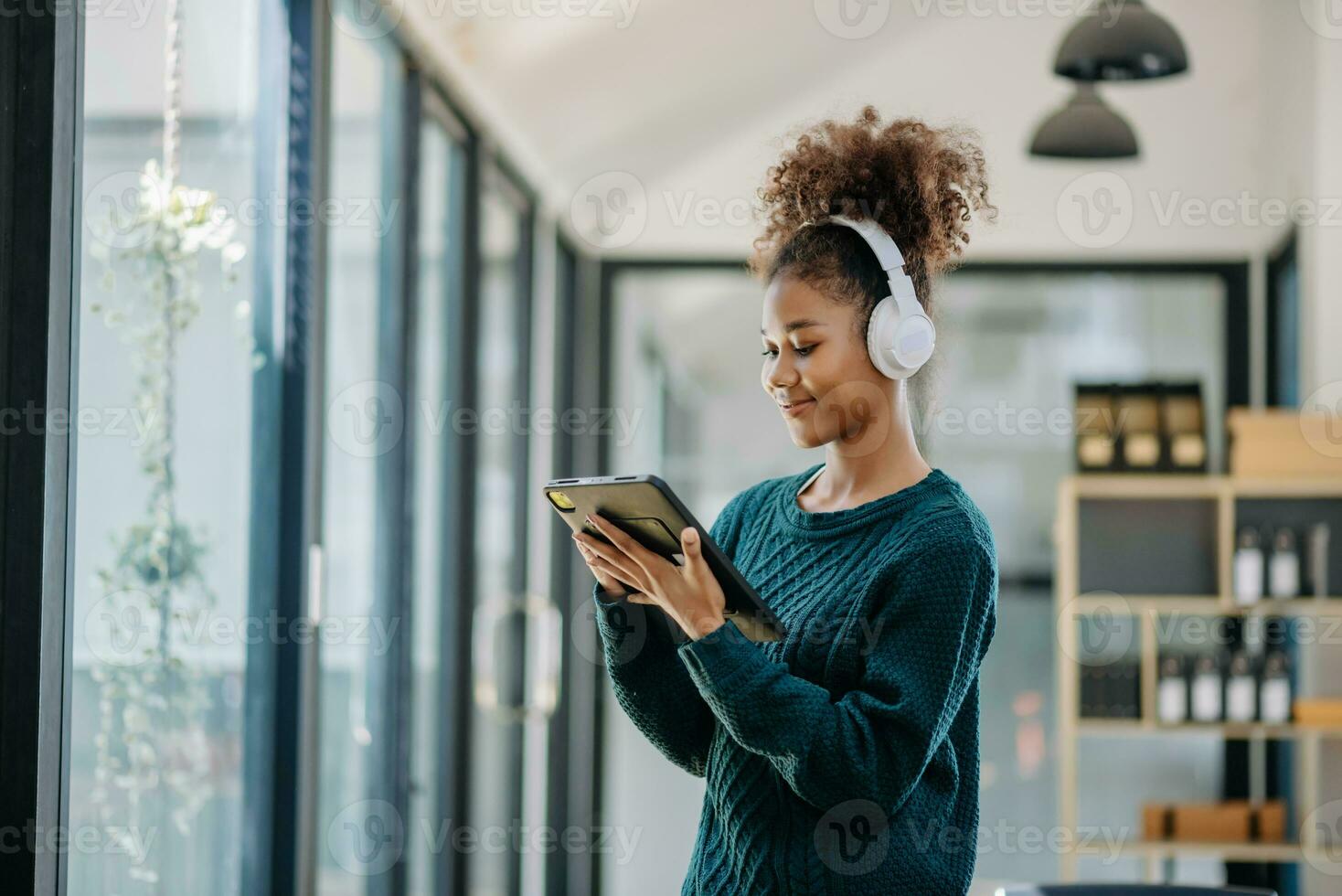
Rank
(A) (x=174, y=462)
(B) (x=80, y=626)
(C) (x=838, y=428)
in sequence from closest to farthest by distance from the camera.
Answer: (C) (x=838, y=428)
(B) (x=80, y=626)
(A) (x=174, y=462)

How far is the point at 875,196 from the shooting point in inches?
60.2

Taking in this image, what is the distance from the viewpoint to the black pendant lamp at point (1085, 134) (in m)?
3.85

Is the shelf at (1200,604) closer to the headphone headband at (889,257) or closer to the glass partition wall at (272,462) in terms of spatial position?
the glass partition wall at (272,462)

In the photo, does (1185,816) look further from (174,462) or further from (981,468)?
(174,462)

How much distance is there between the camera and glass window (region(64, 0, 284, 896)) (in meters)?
1.88

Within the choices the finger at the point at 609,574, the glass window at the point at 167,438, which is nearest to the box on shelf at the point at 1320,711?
the glass window at the point at 167,438

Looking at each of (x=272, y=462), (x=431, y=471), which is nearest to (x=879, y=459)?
(x=272, y=462)

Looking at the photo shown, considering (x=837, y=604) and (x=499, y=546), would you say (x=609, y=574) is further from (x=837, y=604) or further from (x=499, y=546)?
(x=499, y=546)

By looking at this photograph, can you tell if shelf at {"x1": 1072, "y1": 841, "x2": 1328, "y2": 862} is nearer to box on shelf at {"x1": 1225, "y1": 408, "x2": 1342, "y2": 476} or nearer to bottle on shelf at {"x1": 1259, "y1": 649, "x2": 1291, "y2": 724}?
bottle on shelf at {"x1": 1259, "y1": 649, "x2": 1291, "y2": 724}

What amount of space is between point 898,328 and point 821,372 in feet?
0.28

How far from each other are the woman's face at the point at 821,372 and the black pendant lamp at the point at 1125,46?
2155 mm

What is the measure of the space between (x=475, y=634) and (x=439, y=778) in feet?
1.45

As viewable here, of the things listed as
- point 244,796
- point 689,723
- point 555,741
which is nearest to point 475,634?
point 555,741

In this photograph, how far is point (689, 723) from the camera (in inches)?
59.6
